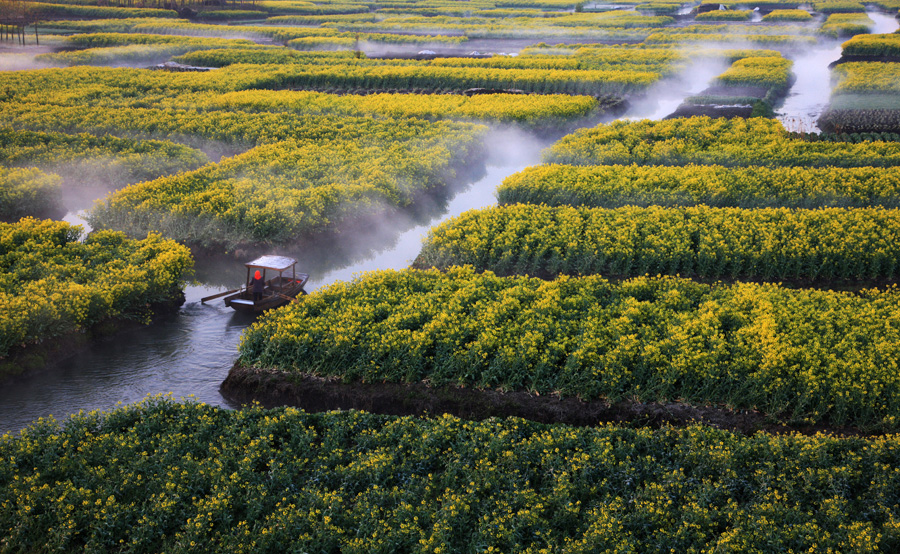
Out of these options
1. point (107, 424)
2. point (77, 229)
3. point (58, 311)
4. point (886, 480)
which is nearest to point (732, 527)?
point (886, 480)

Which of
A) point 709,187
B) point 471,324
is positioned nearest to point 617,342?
point 471,324

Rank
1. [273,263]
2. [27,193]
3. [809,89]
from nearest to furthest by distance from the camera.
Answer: [273,263] → [27,193] → [809,89]

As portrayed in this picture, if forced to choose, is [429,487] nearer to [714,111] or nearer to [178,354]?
[178,354]

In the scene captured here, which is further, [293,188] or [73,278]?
[293,188]

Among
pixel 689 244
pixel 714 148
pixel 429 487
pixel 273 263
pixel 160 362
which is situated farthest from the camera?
pixel 714 148

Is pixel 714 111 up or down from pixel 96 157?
up

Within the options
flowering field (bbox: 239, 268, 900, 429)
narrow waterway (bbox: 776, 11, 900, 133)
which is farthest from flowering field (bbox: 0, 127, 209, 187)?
narrow waterway (bbox: 776, 11, 900, 133)

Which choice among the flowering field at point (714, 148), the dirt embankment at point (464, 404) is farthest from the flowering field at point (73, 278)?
the flowering field at point (714, 148)

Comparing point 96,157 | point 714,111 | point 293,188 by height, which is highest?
point 714,111

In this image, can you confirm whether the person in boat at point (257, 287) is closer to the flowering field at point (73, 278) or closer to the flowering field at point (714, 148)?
the flowering field at point (73, 278)
